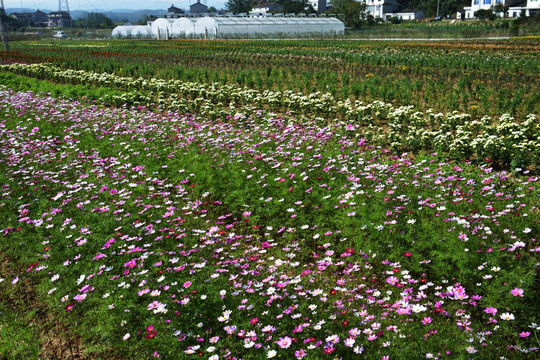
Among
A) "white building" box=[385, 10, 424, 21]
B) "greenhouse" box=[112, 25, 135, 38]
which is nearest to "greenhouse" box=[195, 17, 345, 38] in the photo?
"greenhouse" box=[112, 25, 135, 38]

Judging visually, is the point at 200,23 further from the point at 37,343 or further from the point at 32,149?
the point at 37,343

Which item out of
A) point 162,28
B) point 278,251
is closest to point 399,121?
point 278,251

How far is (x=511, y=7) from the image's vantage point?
79.6 m

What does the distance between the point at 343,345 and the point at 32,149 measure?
7.58 meters

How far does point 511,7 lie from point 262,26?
58.0m

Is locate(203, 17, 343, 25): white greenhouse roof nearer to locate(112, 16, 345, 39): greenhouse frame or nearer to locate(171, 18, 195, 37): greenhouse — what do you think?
locate(112, 16, 345, 39): greenhouse frame

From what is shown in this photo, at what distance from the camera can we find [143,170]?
6.59 metres

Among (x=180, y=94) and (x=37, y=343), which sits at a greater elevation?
(x=180, y=94)

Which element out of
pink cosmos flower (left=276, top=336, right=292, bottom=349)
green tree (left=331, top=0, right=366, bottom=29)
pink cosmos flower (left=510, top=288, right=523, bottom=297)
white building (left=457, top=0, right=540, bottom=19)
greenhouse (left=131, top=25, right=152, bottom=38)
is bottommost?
pink cosmos flower (left=276, top=336, right=292, bottom=349)

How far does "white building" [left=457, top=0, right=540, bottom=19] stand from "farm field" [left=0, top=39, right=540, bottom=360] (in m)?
82.5

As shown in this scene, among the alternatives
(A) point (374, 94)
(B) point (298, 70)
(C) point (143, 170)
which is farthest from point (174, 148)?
(B) point (298, 70)

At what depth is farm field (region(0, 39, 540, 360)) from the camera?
10.4ft

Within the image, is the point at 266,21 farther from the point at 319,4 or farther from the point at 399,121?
the point at 319,4

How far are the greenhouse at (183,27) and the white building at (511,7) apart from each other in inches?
2255
